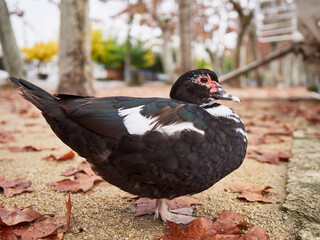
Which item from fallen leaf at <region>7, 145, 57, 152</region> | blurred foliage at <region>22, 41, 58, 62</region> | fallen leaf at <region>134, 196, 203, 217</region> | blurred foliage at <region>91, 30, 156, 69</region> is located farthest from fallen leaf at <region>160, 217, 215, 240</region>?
blurred foliage at <region>22, 41, 58, 62</region>

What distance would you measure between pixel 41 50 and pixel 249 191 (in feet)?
93.5

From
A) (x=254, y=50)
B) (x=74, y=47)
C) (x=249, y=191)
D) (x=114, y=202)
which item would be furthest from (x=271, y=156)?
(x=254, y=50)

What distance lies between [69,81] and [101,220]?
15.1 ft

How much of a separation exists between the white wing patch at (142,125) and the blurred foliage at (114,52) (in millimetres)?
22990

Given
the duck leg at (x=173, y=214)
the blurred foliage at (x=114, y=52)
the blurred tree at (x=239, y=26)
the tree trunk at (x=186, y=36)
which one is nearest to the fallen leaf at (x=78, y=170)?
the duck leg at (x=173, y=214)

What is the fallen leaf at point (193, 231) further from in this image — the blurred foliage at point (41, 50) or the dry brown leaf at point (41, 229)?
the blurred foliage at point (41, 50)

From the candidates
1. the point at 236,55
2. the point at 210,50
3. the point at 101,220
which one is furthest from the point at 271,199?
the point at 210,50

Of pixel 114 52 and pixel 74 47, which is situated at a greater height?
pixel 114 52

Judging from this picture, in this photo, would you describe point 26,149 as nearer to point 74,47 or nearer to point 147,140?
point 147,140

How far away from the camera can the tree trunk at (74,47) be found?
5754mm

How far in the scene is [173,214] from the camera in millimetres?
1918

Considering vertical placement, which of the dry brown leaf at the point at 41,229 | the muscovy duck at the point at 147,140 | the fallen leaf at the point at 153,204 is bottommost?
the fallen leaf at the point at 153,204

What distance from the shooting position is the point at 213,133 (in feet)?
5.51

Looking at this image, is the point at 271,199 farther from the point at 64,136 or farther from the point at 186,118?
the point at 64,136
